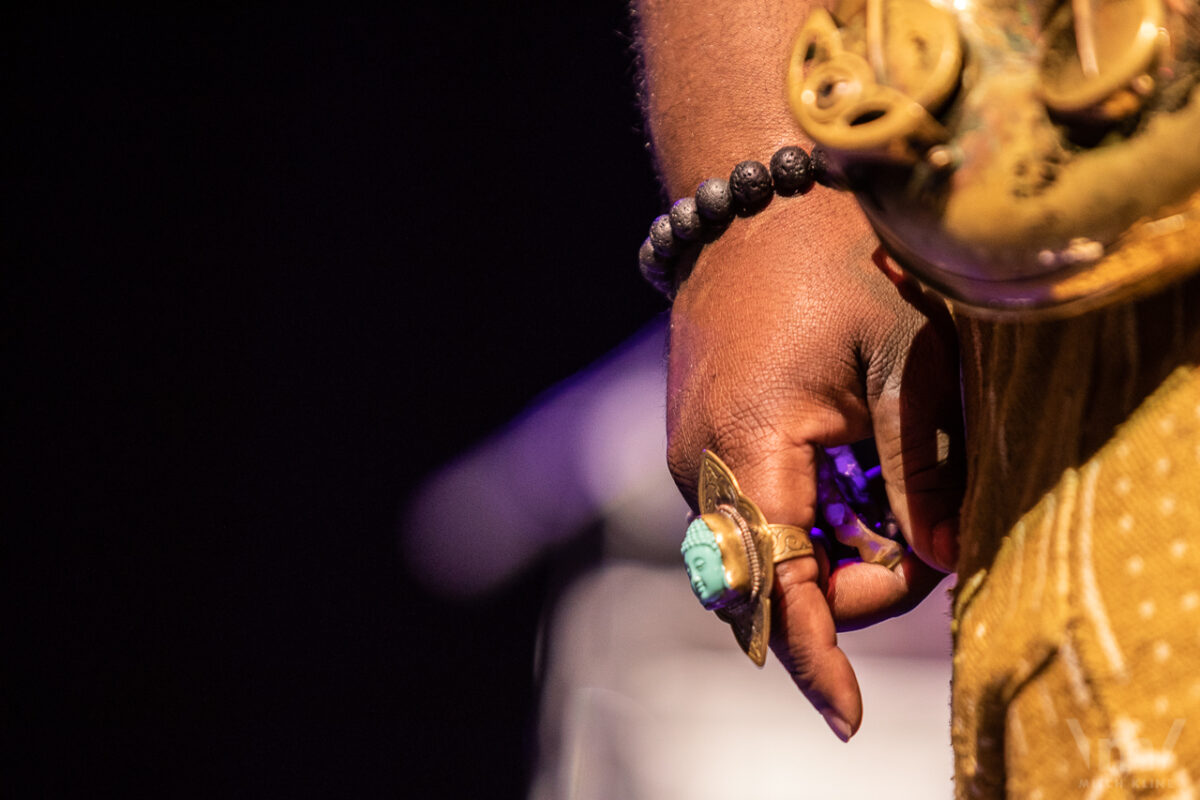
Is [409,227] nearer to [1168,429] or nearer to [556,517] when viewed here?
[556,517]

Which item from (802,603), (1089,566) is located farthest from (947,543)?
(1089,566)

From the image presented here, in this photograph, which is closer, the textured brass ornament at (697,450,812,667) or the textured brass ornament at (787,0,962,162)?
the textured brass ornament at (787,0,962,162)

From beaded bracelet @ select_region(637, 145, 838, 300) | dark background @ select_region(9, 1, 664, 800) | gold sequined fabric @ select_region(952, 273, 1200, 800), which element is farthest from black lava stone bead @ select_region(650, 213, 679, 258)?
dark background @ select_region(9, 1, 664, 800)

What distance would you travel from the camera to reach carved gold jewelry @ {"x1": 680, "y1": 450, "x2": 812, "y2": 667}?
0.60m

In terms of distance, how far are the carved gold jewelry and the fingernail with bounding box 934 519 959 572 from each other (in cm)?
8

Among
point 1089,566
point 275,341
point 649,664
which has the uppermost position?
point 1089,566

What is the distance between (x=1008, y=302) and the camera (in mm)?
341

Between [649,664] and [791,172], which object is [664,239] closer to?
[791,172]

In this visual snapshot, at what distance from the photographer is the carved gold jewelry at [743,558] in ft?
1.95

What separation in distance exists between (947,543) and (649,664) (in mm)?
2566

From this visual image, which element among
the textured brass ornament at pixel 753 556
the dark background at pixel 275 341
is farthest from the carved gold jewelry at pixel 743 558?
the dark background at pixel 275 341

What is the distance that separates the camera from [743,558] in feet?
1.96

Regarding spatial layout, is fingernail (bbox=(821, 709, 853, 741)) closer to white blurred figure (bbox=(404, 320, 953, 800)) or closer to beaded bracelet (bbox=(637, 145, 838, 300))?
beaded bracelet (bbox=(637, 145, 838, 300))

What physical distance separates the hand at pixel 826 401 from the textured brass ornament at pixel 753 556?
0.5 inches
